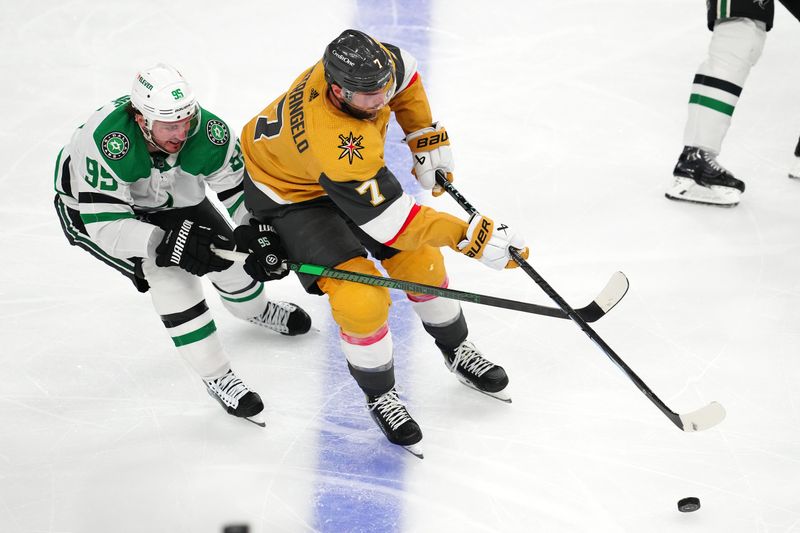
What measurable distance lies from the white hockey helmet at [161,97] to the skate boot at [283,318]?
0.84 meters

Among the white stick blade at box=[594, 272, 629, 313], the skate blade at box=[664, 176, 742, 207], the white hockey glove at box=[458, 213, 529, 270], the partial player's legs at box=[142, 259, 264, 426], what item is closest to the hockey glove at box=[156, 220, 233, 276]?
the partial player's legs at box=[142, 259, 264, 426]

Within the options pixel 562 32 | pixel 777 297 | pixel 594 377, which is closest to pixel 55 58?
pixel 562 32

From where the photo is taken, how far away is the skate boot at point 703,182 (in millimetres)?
3678

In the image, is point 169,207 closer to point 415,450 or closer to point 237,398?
point 237,398

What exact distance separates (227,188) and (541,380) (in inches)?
45.4

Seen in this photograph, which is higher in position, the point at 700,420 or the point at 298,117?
the point at 298,117

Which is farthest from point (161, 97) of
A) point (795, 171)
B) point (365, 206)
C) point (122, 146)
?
point (795, 171)

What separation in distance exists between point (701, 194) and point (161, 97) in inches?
87.6

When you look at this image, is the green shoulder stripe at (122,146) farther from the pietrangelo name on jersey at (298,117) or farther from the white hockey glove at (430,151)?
the white hockey glove at (430,151)

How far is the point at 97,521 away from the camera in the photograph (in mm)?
2561

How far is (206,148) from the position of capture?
2707 mm

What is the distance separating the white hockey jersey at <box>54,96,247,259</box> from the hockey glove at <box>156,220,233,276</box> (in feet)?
0.23

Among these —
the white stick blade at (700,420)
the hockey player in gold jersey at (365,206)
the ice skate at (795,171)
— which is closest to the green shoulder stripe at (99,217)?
the hockey player in gold jersey at (365,206)

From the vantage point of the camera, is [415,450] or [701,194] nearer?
[415,450]
